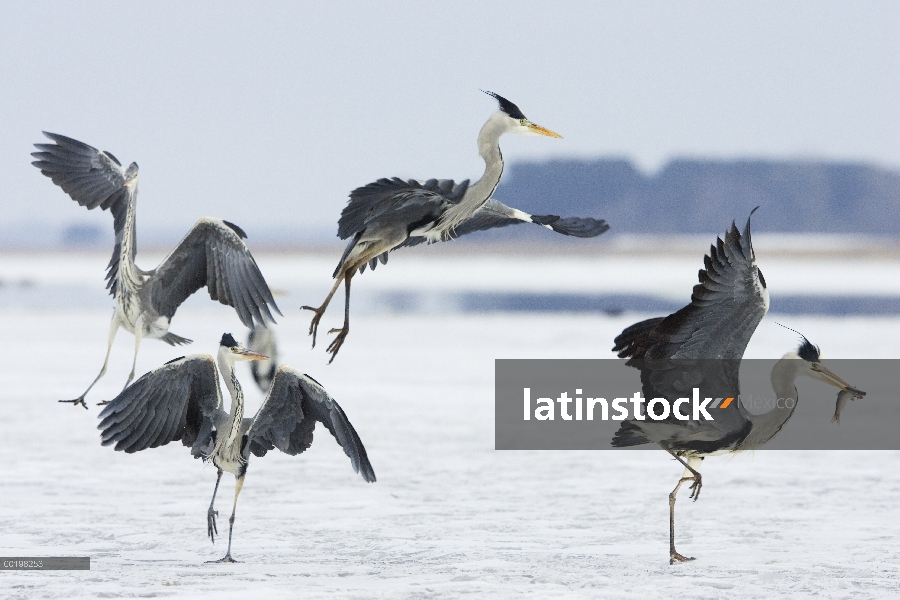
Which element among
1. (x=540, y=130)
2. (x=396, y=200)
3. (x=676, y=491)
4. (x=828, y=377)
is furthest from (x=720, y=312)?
(x=396, y=200)

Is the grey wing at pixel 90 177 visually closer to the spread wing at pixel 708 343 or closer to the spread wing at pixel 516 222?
the spread wing at pixel 516 222

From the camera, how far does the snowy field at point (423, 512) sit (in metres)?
7.12

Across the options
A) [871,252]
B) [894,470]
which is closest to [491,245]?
[871,252]

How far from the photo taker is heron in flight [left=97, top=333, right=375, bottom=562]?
21.3ft

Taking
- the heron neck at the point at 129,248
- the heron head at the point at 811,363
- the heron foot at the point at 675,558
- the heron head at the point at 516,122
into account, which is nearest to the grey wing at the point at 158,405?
the heron neck at the point at 129,248

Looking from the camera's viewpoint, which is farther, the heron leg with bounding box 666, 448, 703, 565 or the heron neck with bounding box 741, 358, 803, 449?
the heron leg with bounding box 666, 448, 703, 565

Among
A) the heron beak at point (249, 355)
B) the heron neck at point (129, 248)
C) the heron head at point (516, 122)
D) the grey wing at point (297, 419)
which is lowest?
the grey wing at point (297, 419)

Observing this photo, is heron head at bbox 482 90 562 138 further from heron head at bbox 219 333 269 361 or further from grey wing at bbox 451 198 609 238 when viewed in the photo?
heron head at bbox 219 333 269 361

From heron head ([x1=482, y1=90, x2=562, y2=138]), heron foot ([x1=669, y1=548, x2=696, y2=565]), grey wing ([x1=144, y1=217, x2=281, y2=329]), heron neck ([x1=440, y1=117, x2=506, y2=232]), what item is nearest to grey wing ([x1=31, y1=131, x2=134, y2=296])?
grey wing ([x1=144, y1=217, x2=281, y2=329])

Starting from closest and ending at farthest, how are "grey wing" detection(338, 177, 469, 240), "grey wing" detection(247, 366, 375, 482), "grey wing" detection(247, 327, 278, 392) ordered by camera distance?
"grey wing" detection(338, 177, 469, 240)
"grey wing" detection(247, 366, 375, 482)
"grey wing" detection(247, 327, 278, 392)

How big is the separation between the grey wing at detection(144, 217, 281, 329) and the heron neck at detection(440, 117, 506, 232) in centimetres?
112

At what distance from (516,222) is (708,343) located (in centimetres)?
117

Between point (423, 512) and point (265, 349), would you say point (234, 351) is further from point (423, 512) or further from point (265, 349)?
point (423, 512)

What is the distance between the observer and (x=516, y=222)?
20.4ft
